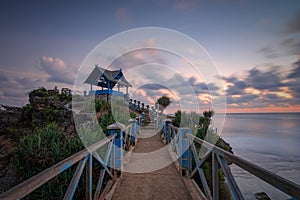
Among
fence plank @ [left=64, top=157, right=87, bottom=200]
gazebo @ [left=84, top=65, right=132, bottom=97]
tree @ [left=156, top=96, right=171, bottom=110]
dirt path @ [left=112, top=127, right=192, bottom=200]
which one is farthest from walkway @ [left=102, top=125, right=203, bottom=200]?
tree @ [left=156, top=96, right=171, bottom=110]

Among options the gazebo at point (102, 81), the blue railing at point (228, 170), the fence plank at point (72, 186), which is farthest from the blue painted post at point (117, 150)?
the gazebo at point (102, 81)

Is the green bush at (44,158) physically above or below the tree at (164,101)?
below

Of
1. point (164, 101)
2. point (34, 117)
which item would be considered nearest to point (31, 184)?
point (34, 117)

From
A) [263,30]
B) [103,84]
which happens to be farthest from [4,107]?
[263,30]

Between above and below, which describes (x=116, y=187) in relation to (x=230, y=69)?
below

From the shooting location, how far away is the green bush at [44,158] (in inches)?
130

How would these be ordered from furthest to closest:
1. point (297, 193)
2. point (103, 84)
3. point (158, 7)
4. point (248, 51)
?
point (103, 84) < point (248, 51) < point (158, 7) < point (297, 193)

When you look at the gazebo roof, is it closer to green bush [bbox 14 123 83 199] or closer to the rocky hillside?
the rocky hillside

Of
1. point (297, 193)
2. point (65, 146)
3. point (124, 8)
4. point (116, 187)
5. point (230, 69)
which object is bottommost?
point (116, 187)

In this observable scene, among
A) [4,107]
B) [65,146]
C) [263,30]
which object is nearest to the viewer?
[65,146]

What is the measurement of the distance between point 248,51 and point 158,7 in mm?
5040

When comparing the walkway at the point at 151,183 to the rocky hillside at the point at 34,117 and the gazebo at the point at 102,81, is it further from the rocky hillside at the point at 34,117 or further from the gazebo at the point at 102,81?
the gazebo at the point at 102,81

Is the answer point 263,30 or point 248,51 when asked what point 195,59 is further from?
point 263,30

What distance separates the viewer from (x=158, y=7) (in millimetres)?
8586
